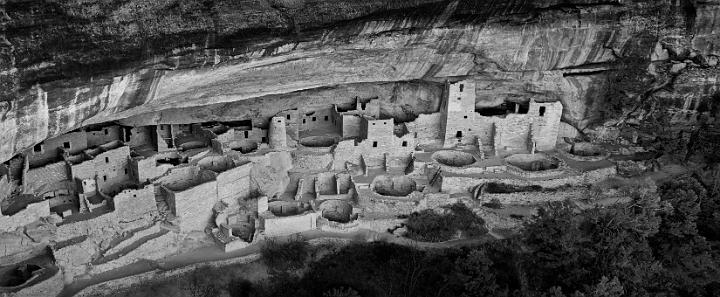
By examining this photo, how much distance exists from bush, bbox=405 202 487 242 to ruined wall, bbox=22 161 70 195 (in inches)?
295

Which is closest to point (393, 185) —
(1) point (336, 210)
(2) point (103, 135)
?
(1) point (336, 210)

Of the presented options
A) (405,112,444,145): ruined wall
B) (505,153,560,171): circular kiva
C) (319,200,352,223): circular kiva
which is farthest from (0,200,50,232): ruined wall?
(505,153,560,171): circular kiva

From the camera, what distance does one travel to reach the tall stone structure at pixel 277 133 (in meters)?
16.8

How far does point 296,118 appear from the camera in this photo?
695 inches

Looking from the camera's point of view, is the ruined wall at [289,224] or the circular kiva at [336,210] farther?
the circular kiva at [336,210]

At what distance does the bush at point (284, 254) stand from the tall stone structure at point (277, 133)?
270cm

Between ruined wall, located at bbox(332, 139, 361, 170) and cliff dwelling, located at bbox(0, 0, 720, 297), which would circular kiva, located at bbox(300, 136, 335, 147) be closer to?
cliff dwelling, located at bbox(0, 0, 720, 297)

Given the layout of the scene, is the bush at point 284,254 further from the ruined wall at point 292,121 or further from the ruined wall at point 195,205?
the ruined wall at point 292,121

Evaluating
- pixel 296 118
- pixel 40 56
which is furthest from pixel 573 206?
pixel 40 56

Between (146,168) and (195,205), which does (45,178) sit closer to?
(146,168)

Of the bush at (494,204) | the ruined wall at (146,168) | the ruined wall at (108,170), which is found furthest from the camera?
the bush at (494,204)

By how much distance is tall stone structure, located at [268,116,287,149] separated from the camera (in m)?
16.8

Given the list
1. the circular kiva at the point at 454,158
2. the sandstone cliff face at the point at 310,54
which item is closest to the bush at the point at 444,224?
the circular kiva at the point at 454,158

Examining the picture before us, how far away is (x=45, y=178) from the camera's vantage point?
14414mm
